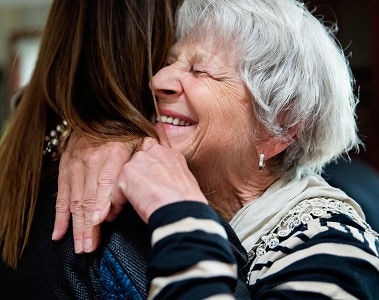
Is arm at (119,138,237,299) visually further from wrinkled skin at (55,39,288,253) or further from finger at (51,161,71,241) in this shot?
finger at (51,161,71,241)

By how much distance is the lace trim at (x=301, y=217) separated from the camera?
117 centimetres

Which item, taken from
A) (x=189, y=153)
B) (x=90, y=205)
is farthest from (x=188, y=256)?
(x=189, y=153)

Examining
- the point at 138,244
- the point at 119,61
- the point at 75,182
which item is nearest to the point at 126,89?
the point at 119,61

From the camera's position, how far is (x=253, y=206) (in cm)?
136

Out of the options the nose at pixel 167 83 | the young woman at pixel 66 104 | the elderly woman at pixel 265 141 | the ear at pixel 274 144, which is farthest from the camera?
the ear at pixel 274 144

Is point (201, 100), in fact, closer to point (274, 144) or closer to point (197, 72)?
point (197, 72)

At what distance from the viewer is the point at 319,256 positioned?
1.04 meters

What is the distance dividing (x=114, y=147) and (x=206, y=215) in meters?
0.28

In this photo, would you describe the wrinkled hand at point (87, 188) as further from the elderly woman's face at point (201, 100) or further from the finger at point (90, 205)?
the elderly woman's face at point (201, 100)

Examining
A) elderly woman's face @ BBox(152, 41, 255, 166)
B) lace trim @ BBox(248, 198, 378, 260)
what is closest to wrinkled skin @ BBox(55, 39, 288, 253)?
elderly woman's face @ BBox(152, 41, 255, 166)

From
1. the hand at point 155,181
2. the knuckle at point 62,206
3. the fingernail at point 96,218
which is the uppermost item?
the hand at point 155,181

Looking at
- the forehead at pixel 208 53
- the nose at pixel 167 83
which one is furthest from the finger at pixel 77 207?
the forehead at pixel 208 53

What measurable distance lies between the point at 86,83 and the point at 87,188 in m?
0.20

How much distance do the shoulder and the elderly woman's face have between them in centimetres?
22
